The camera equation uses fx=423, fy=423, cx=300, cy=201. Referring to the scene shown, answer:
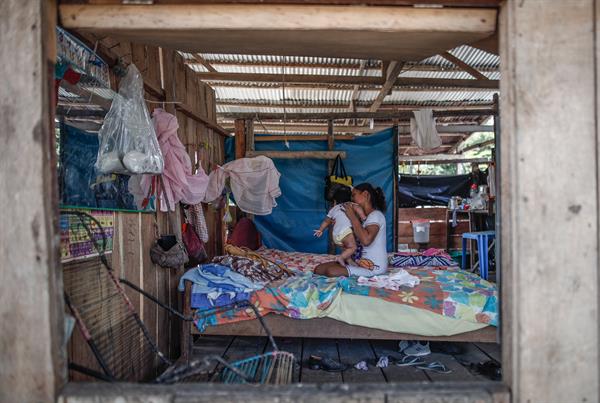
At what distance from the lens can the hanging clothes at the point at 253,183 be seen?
5918mm

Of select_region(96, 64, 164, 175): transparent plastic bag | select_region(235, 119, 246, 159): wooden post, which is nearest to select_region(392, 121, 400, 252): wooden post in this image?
select_region(235, 119, 246, 159): wooden post

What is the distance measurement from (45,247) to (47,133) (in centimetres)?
59

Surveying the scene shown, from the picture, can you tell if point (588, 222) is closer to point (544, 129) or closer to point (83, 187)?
point (544, 129)

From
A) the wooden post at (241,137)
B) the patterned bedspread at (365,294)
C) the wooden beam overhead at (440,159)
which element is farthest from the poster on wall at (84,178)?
the wooden beam overhead at (440,159)

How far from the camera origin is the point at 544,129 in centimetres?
216

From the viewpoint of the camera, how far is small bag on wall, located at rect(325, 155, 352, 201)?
688 centimetres

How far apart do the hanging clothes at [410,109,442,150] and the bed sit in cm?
347

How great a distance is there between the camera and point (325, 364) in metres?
3.85

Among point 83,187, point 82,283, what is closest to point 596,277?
point 82,283

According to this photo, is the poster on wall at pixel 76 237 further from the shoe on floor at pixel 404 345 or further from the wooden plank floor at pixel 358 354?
the shoe on floor at pixel 404 345

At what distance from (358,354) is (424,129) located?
4112 mm

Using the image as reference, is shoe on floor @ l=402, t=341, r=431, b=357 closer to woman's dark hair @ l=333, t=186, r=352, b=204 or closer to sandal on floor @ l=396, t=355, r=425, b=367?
sandal on floor @ l=396, t=355, r=425, b=367

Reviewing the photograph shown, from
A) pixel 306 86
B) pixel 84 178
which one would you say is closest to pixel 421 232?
pixel 306 86

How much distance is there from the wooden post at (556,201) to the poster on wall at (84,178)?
9.15 ft
